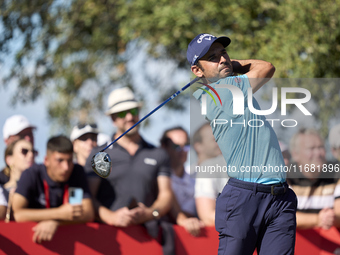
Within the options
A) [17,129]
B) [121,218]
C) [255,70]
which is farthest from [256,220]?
[17,129]

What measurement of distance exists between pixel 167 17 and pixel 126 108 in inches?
157

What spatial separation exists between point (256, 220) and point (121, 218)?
2088mm

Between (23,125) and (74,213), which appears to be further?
(23,125)

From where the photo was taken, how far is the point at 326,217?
5285mm

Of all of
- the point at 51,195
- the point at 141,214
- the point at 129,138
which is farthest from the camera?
the point at 129,138

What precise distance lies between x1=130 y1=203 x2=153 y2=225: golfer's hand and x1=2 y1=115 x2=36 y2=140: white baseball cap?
188 cm

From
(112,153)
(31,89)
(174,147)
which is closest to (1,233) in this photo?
(112,153)

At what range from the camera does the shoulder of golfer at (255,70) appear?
3465mm

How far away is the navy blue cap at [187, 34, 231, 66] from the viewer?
3.41 meters

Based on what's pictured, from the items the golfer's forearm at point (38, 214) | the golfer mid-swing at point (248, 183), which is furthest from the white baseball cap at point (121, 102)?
the golfer mid-swing at point (248, 183)

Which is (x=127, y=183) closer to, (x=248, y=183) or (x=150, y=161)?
(x=150, y=161)

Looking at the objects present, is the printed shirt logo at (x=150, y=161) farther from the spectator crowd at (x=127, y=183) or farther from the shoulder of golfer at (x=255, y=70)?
the shoulder of golfer at (x=255, y=70)

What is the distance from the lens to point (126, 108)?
5.76 metres

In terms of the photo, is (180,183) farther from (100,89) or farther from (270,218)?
(100,89)
